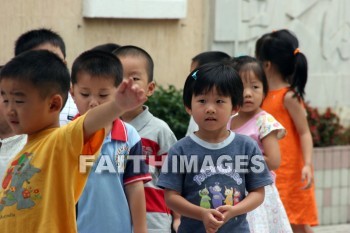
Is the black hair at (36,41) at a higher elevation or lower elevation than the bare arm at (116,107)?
higher

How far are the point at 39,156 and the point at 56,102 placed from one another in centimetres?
23

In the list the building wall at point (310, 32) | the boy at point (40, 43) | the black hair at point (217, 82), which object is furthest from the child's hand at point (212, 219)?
the building wall at point (310, 32)

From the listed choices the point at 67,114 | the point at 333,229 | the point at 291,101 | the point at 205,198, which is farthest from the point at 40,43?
the point at 333,229

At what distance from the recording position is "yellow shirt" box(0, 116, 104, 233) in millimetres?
3799

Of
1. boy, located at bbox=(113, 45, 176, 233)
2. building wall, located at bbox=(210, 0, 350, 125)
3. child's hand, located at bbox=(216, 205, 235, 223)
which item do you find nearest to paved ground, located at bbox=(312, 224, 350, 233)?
building wall, located at bbox=(210, 0, 350, 125)

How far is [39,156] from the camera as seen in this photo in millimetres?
3826

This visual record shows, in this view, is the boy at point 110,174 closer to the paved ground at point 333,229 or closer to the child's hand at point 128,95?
the child's hand at point 128,95

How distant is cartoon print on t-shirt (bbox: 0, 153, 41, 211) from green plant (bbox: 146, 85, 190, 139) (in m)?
3.69

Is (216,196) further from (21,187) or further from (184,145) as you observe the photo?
(21,187)

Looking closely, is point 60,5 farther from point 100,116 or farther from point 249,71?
point 100,116

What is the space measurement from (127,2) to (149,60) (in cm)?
265

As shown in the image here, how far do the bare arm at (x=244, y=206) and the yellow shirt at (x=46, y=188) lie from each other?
3.07 feet

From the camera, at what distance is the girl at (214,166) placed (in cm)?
466

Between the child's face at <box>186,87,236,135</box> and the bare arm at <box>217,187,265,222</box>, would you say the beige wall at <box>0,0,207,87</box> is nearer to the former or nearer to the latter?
the child's face at <box>186,87,236,135</box>
